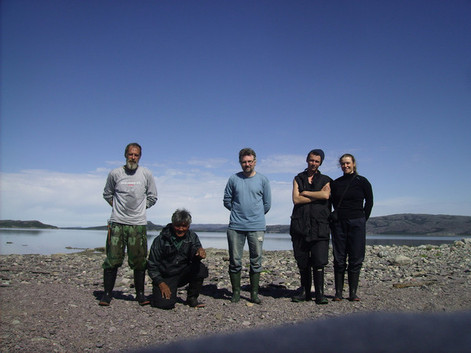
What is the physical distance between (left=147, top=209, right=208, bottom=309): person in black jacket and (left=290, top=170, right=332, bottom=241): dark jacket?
1.57 metres

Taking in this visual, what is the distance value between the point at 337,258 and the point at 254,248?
1.36m

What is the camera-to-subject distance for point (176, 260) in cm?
531

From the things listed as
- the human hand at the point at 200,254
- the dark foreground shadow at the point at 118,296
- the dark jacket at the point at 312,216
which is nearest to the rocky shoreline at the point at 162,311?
the dark foreground shadow at the point at 118,296

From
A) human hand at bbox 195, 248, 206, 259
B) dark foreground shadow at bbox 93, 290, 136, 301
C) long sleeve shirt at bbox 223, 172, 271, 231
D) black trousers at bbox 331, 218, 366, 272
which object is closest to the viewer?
human hand at bbox 195, 248, 206, 259

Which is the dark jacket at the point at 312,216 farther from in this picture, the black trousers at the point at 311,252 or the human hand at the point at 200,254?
the human hand at the point at 200,254

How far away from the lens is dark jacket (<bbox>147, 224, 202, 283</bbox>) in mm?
5285

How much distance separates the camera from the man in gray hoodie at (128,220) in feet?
17.4

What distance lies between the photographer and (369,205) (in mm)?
5527

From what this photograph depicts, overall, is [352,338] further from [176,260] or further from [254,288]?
[176,260]

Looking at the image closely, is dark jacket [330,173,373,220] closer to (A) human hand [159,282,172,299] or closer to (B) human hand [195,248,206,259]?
(B) human hand [195,248,206,259]

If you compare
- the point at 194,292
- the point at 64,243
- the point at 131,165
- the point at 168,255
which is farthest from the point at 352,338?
the point at 64,243

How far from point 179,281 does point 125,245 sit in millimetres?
1011

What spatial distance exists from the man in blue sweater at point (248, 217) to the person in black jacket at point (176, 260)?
57cm

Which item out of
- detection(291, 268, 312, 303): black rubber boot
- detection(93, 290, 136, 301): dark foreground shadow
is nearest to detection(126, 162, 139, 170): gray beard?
detection(93, 290, 136, 301): dark foreground shadow
